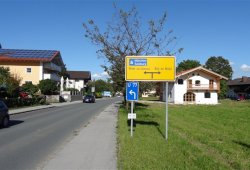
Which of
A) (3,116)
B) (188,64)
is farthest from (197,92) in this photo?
(3,116)

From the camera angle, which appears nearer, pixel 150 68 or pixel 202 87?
pixel 150 68

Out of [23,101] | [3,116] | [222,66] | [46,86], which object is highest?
[222,66]

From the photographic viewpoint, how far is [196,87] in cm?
6912

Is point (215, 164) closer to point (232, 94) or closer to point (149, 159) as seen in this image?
point (149, 159)

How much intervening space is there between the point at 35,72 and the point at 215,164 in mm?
61727

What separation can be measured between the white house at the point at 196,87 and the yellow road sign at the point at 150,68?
5434cm

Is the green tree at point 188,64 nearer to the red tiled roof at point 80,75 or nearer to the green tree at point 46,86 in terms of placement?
the red tiled roof at point 80,75

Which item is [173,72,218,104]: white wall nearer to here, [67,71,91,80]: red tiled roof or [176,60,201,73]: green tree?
[176,60,201,73]: green tree

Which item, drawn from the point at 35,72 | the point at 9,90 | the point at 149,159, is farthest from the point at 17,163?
the point at 35,72

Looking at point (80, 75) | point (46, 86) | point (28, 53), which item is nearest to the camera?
point (46, 86)

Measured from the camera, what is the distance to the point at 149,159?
371 inches

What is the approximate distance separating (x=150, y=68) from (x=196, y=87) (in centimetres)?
5547

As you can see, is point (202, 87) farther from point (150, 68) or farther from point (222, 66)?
point (222, 66)

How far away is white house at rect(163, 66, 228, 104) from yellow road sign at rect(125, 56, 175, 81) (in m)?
54.3
